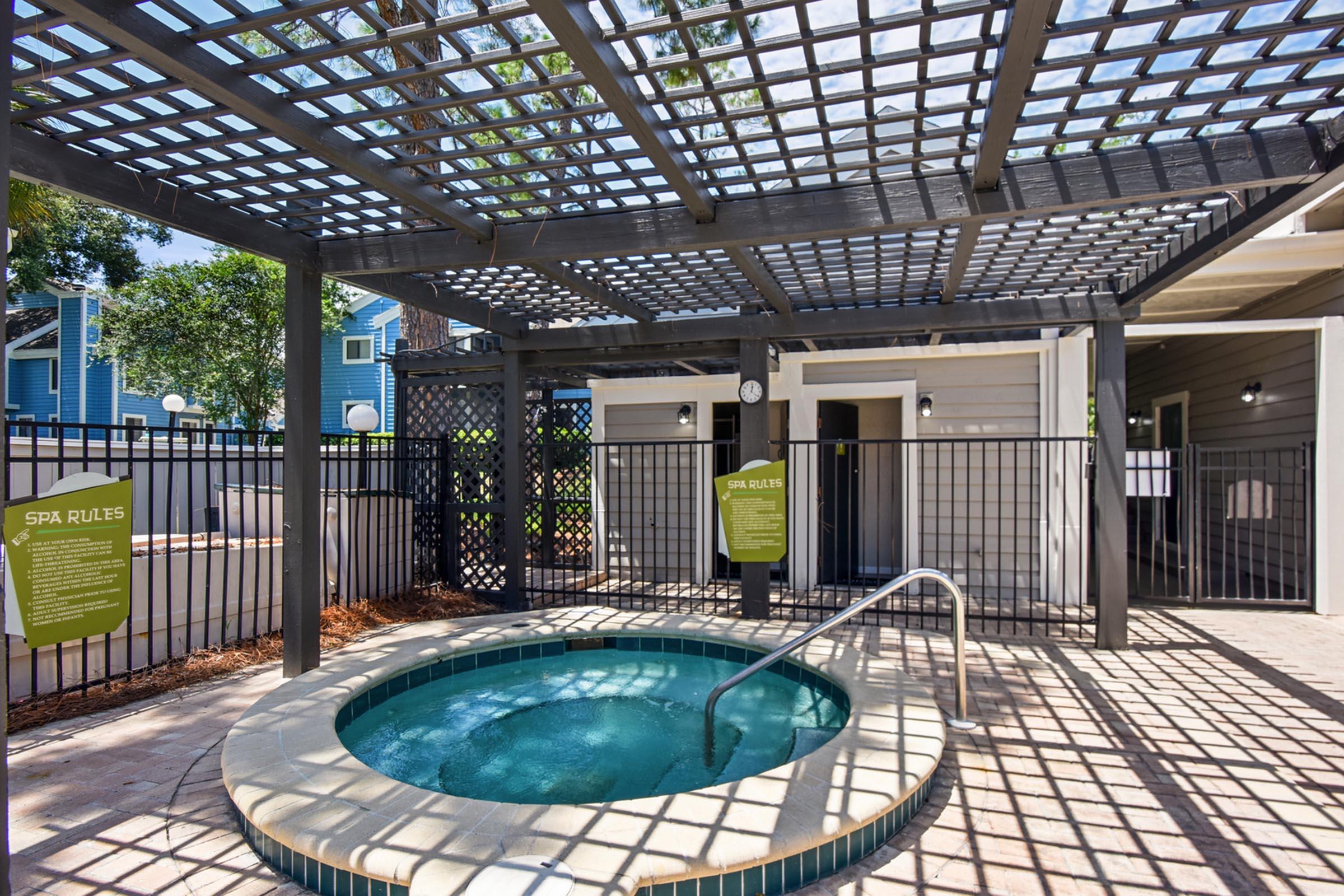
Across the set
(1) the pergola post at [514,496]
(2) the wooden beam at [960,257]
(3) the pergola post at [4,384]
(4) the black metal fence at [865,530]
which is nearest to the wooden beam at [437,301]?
(1) the pergola post at [514,496]

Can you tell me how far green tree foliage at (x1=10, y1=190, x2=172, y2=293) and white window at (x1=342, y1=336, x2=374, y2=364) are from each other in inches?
187

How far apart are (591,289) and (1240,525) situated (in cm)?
778

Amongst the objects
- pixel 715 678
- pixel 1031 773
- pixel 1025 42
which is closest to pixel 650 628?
pixel 715 678

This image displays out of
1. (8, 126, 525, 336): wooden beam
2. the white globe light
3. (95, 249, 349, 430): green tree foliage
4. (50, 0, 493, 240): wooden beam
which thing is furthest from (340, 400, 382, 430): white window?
(50, 0, 493, 240): wooden beam

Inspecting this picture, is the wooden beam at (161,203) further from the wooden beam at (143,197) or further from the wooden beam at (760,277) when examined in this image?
the wooden beam at (760,277)

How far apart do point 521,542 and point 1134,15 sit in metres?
5.62

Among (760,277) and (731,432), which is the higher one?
(760,277)

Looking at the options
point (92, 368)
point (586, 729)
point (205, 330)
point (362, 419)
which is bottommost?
point (586, 729)

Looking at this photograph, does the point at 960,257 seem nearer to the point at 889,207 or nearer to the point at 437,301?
the point at 889,207

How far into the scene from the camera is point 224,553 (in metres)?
4.74

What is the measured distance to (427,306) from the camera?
5055mm

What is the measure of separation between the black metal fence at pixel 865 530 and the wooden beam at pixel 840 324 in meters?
0.90

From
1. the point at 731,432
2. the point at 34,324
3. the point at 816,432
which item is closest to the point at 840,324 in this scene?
the point at 816,432

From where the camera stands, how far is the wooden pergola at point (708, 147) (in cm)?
224
